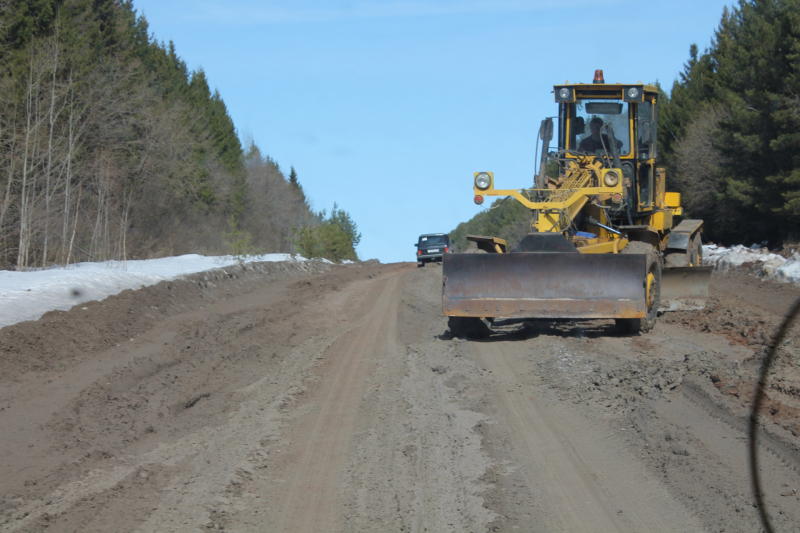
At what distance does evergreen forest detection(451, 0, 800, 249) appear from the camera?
26.2 metres

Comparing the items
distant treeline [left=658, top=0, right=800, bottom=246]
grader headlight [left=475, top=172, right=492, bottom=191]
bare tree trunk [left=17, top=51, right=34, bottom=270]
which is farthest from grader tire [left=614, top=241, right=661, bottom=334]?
distant treeline [left=658, top=0, right=800, bottom=246]

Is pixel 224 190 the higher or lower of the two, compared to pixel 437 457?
higher

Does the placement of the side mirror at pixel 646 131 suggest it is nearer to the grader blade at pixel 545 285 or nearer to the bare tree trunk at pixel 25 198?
the grader blade at pixel 545 285

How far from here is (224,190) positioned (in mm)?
43469

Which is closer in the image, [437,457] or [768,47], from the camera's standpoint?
[437,457]

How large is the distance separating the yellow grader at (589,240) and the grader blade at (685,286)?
17 millimetres

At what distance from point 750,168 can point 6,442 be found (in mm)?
31415

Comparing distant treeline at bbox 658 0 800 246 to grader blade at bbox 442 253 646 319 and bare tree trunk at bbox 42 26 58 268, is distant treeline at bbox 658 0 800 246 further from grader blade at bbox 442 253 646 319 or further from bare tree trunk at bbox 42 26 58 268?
bare tree trunk at bbox 42 26 58 268

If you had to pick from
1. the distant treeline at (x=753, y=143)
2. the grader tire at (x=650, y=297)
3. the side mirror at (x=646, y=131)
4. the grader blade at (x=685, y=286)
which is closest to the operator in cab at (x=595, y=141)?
the side mirror at (x=646, y=131)

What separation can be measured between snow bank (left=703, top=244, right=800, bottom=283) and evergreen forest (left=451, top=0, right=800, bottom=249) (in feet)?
10.6

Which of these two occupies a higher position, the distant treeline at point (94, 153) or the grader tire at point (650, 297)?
the distant treeline at point (94, 153)

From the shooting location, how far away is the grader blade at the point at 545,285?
9.01 meters

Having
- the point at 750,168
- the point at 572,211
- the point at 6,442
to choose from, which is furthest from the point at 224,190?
the point at 6,442

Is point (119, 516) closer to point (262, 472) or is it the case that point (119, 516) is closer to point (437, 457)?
point (262, 472)
